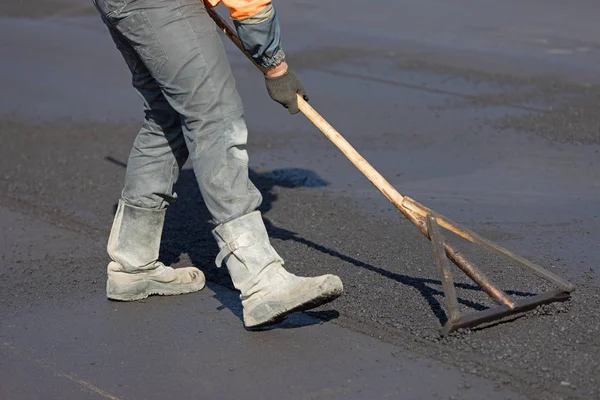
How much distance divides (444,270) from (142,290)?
56.1 inches

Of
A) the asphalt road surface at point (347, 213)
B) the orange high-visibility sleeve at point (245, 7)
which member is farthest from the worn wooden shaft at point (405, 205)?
the orange high-visibility sleeve at point (245, 7)

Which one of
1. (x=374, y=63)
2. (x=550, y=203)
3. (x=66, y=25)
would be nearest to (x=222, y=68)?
(x=550, y=203)

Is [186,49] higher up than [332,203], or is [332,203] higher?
[186,49]

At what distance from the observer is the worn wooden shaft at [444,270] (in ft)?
12.2

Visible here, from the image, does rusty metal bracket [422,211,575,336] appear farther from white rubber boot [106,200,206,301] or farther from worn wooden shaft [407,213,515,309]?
white rubber boot [106,200,206,301]

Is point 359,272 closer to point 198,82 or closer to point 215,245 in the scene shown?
point 215,245

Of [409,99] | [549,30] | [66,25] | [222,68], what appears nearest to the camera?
[222,68]

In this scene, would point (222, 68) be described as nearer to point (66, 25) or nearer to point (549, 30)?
point (549, 30)

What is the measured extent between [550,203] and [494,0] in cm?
628

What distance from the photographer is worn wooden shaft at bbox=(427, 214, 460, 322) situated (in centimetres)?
371

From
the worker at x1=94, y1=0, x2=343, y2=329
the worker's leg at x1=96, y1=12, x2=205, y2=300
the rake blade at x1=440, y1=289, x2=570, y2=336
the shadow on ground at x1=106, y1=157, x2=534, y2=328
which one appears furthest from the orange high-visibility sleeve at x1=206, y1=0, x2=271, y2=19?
the rake blade at x1=440, y1=289, x2=570, y2=336

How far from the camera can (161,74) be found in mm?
3869

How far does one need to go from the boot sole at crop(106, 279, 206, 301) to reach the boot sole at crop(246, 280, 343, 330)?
0.64m

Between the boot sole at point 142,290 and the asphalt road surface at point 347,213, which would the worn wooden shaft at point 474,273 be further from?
the boot sole at point 142,290
